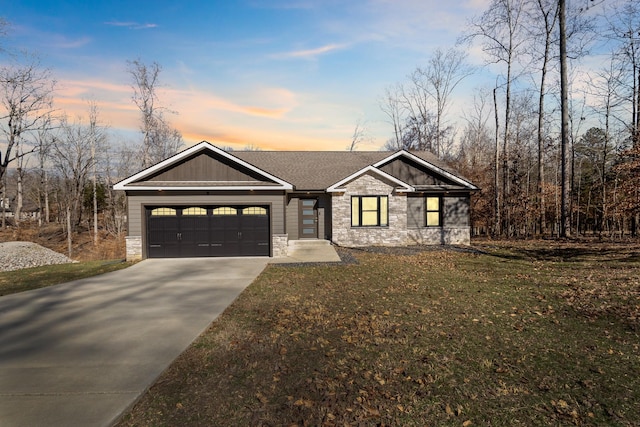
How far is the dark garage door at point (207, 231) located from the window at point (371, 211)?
5726 millimetres

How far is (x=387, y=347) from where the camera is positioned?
17.5 ft

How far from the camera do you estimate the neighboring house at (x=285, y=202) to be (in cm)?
1467

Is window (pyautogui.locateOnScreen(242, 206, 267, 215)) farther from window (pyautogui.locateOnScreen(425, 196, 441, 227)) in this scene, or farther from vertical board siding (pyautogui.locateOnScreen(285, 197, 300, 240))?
window (pyautogui.locateOnScreen(425, 196, 441, 227))

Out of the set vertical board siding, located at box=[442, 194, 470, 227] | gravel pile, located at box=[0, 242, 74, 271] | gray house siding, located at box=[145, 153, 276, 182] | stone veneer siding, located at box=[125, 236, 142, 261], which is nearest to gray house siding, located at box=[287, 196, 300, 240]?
gray house siding, located at box=[145, 153, 276, 182]

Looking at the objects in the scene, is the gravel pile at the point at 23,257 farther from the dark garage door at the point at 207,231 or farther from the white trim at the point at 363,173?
the white trim at the point at 363,173

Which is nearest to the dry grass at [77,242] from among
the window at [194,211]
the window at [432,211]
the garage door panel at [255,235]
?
the window at [194,211]

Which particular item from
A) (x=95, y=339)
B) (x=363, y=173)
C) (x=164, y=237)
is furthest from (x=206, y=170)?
(x=95, y=339)

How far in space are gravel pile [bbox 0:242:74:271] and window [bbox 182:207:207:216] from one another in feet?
27.2

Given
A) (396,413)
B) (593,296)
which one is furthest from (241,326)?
(593,296)

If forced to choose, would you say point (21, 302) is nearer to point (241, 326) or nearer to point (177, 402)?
point (241, 326)

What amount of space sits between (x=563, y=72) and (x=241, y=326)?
72.7 feet

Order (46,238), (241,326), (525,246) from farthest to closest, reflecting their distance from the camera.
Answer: (46,238) → (525,246) → (241,326)

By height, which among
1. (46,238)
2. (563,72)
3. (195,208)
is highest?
(563,72)

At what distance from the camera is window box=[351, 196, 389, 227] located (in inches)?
735
